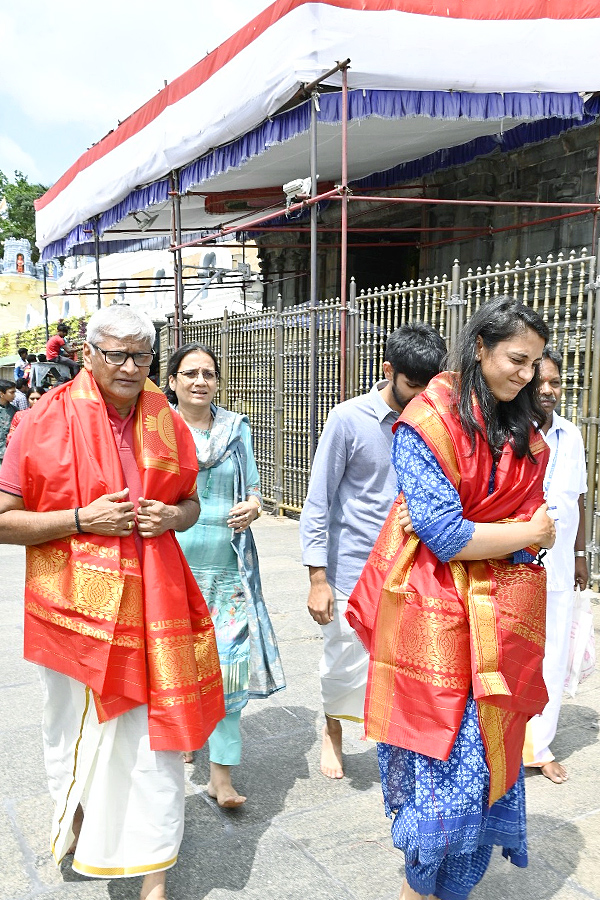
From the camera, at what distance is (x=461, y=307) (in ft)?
20.9

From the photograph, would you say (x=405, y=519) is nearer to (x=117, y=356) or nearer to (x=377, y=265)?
(x=117, y=356)

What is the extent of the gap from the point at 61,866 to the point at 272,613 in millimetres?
2912

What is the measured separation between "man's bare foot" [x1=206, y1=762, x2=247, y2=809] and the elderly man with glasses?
1.99 feet

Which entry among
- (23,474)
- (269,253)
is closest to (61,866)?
(23,474)

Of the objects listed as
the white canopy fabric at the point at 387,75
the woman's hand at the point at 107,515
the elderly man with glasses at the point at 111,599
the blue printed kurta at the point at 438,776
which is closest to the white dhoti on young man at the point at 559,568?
the blue printed kurta at the point at 438,776

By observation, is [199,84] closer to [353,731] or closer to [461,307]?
[461,307]

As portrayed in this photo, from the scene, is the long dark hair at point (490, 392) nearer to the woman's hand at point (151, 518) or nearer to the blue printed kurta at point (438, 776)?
the blue printed kurta at point (438, 776)

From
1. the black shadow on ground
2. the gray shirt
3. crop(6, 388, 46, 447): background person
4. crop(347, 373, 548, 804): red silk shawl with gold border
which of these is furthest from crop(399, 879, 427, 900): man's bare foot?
crop(6, 388, 46, 447): background person

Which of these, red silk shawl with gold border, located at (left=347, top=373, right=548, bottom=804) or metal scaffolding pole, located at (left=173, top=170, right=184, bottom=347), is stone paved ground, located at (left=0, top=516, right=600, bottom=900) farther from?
metal scaffolding pole, located at (left=173, top=170, right=184, bottom=347)

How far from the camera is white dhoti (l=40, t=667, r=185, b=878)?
2.25 m

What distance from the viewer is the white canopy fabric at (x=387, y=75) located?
6.32m

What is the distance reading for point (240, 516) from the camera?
10.1 feet

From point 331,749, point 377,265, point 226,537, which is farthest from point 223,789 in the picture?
point 377,265

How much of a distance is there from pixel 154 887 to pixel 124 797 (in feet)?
0.89
